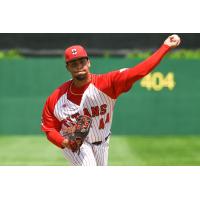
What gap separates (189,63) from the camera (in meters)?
16.5

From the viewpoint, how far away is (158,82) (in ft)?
54.3

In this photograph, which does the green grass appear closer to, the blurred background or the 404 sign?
the blurred background

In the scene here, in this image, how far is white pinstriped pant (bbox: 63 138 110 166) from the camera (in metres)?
7.57

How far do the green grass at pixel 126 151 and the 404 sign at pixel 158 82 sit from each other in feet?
4.33

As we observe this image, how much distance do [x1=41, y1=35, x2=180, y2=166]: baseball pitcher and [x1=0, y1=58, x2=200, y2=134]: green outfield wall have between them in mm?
8823

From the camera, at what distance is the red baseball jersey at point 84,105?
23.7 ft

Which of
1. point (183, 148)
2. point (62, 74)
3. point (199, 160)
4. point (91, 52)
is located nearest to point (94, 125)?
point (199, 160)

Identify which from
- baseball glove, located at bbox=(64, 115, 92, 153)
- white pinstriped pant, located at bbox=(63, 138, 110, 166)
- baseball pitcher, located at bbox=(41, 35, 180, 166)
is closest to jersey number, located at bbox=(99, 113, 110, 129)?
baseball pitcher, located at bbox=(41, 35, 180, 166)

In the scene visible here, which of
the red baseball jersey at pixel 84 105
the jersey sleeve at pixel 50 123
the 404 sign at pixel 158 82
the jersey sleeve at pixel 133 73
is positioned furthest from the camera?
the 404 sign at pixel 158 82

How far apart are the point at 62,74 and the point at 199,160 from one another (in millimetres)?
5342

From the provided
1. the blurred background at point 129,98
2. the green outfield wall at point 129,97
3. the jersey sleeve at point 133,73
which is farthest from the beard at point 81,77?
the green outfield wall at point 129,97

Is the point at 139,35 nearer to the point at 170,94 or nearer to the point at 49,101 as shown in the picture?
the point at 170,94

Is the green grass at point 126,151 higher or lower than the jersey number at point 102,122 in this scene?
lower

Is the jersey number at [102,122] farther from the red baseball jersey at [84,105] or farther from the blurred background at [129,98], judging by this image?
the blurred background at [129,98]
